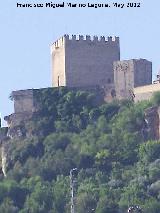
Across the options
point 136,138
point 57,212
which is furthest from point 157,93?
point 57,212

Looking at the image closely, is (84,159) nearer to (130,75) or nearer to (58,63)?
(130,75)

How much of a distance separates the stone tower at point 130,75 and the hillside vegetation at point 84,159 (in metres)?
0.66

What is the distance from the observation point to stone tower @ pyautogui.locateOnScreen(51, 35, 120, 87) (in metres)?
101

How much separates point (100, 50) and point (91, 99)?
2669mm

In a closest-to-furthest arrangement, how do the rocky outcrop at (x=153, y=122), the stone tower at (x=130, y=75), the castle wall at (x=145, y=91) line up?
1. the rocky outcrop at (x=153, y=122)
2. the castle wall at (x=145, y=91)
3. the stone tower at (x=130, y=75)

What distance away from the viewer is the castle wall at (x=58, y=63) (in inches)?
3981

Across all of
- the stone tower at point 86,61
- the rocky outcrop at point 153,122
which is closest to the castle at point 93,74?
the stone tower at point 86,61

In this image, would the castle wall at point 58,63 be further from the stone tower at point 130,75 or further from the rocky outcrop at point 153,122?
the rocky outcrop at point 153,122

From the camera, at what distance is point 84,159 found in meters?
96.8

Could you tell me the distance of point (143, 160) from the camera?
313 feet

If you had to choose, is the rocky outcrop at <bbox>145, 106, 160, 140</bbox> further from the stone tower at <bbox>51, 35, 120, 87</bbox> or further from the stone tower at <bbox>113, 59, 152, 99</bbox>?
the stone tower at <bbox>51, 35, 120, 87</bbox>

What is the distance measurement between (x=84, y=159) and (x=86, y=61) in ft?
20.7

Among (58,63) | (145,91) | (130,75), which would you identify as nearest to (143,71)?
(130,75)

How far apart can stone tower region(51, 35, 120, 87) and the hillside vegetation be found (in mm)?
957
